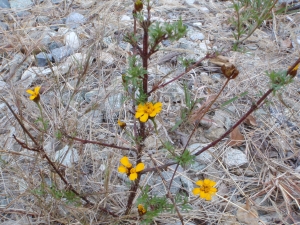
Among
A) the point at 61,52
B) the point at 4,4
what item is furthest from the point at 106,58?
A: the point at 4,4

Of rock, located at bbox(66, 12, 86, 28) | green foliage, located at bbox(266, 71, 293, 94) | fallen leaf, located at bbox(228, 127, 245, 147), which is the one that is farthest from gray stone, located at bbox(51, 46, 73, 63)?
green foliage, located at bbox(266, 71, 293, 94)

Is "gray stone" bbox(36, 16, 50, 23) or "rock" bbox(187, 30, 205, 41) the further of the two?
"gray stone" bbox(36, 16, 50, 23)

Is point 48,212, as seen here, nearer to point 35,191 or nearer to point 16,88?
point 35,191

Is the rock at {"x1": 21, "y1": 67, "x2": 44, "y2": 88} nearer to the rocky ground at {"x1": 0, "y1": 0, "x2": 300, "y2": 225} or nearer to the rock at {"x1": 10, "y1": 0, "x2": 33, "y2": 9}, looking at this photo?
the rocky ground at {"x1": 0, "y1": 0, "x2": 300, "y2": 225}

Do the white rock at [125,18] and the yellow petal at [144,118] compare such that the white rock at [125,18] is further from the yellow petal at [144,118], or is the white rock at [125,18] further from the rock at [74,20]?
the yellow petal at [144,118]

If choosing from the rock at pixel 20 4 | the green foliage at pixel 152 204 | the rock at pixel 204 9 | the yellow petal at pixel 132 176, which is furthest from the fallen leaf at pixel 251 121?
the rock at pixel 20 4

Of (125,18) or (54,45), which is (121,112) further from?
(125,18)
